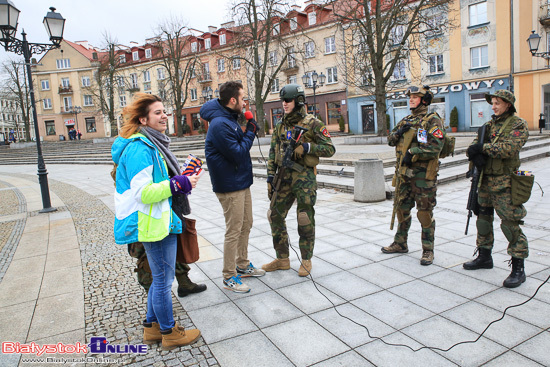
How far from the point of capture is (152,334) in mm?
3133

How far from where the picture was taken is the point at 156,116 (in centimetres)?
293

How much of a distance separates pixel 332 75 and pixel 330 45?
272cm

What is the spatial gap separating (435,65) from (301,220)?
29678 millimetres

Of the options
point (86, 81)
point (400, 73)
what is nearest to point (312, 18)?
point (400, 73)

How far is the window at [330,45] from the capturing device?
3544cm

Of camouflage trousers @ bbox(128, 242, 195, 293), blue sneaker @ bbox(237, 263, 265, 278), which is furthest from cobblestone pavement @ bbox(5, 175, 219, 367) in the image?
blue sneaker @ bbox(237, 263, 265, 278)

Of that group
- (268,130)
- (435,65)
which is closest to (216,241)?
(435,65)

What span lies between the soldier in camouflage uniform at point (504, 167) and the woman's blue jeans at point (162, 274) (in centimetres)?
320

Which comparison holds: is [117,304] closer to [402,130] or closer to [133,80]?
[402,130]

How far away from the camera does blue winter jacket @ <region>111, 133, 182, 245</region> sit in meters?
2.68

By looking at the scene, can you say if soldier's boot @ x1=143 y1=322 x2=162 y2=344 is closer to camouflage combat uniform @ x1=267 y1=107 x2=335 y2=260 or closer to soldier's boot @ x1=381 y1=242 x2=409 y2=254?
camouflage combat uniform @ x1=267 y1=107 x2=335 y2=260

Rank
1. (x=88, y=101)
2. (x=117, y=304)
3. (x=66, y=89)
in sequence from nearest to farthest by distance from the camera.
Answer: (x=117, y=304) → (x=66, y=89) → (x=88, y=101)

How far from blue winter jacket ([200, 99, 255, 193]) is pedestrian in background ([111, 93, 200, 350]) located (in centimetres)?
71

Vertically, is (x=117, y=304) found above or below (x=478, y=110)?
below
